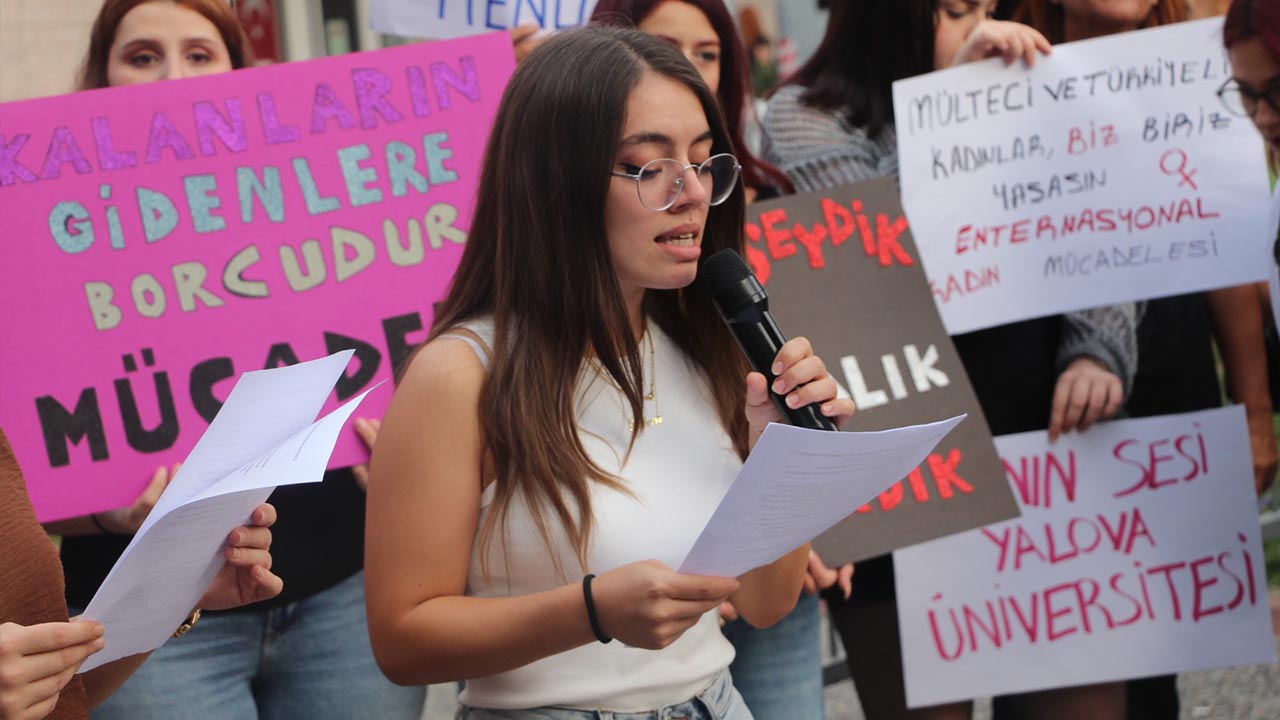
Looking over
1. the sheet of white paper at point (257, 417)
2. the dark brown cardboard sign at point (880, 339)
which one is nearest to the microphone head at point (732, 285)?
the sheet of white paper at point (257, 417)

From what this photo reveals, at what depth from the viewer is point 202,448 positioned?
1627 millimetres

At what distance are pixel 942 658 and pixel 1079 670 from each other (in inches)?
13.4

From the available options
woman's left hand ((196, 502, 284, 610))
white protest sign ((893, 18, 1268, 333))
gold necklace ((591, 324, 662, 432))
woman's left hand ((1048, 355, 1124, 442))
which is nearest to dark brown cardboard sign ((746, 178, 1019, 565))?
white protest sign ((893, 18, 1268, 333))

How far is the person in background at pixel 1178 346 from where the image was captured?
330cm

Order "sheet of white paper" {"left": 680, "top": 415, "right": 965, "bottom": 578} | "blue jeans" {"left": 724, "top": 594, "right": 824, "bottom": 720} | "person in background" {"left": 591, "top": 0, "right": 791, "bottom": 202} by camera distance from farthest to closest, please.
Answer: "person in background" {"left": 591, "top": 0, "right": 791, "bottom": 202}, "blue jeans" {"left": 724, "top": 594, "right": 824, "bottom": 720}, "sheet of white paper" {"left": 680, "top": 415, "right": 965, "bottom": 578}

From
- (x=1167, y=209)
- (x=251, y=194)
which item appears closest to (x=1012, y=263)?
(x=1167, y=209)

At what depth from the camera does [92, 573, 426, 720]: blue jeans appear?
7.70ft

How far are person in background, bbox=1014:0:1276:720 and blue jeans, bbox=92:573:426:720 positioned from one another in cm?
183

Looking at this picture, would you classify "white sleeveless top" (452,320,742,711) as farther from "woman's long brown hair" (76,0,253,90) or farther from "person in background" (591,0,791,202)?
"woman's long brown hair" (76,0,253,90)

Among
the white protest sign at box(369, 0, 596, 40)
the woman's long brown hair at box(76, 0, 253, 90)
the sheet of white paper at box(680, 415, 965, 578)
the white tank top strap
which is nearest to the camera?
the sheet of white paper at box(680, 415, 965, 578)

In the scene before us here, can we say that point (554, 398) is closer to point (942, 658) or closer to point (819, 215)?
point (819, 215)

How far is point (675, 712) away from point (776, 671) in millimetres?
683

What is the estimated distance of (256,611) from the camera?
2.46m

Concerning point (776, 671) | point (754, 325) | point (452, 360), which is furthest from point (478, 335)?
point (776, 671)
